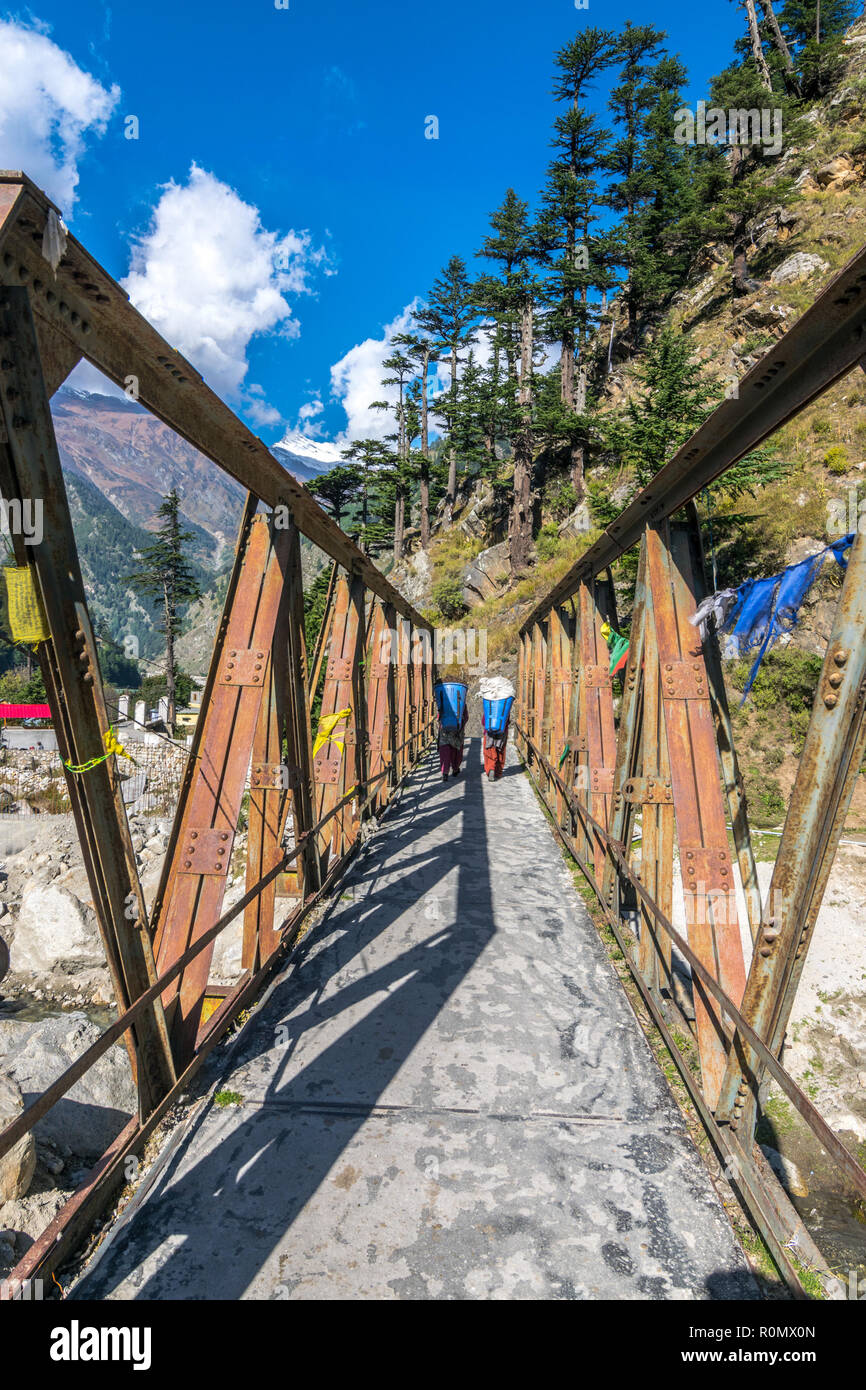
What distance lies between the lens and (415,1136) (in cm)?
303

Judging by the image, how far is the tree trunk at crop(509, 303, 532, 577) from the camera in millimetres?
32531

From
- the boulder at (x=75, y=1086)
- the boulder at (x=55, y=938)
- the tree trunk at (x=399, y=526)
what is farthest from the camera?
the tree trunk at (x=399, y=526)

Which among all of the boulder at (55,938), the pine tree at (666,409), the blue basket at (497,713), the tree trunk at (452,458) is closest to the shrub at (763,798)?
the blue basket at (497,713)

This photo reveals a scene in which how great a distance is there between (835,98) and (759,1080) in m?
44.9

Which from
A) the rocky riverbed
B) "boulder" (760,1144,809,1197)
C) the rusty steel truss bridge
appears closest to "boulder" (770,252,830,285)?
the rusty steel truss bridge

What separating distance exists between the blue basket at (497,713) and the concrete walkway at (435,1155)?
6774 millimetres

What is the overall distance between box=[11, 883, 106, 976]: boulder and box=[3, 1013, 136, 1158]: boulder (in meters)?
6.03

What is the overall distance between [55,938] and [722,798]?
11829 mm

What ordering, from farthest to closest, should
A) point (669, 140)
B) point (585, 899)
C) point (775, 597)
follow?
1. point (669, 140)
2. point (585, 899)
3. point (775, 597)

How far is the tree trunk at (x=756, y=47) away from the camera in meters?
31.7

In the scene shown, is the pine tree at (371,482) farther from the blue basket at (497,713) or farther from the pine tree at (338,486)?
the blue basket at (497,713)

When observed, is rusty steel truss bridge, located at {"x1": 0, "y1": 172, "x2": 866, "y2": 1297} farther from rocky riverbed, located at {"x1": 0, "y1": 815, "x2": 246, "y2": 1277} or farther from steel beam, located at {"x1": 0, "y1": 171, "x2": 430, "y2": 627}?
rocky riverbed, located at {"x1": 0, "y1": 815, "x2": 246, "y2": 1277}
